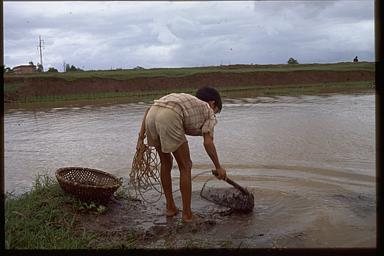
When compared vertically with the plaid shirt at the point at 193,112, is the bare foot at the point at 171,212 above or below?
below

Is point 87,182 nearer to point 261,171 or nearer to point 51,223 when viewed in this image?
point 51,223

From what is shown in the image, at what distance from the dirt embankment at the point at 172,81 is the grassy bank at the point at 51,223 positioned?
2268 cm

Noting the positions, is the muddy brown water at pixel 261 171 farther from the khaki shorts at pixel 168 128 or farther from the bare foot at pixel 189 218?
the khaki shorts at pixel 168 128

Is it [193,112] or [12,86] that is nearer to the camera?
[193,112]

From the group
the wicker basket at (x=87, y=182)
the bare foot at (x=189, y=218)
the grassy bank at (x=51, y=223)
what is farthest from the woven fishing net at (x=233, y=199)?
the grassy bank at (x=51, y=223)

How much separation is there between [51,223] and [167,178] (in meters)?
1.22

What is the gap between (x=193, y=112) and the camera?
4344mm

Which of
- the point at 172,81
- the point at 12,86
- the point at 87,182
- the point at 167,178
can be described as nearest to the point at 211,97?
the point at 167,178

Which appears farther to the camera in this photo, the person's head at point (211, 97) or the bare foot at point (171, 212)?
the bare foot at point (171, 212)

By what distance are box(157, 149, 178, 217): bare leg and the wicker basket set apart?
524mm

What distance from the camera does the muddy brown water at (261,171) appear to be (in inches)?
167

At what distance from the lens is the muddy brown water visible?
4.25m

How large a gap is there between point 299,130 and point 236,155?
11.4 feet

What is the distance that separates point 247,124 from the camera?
12758 mm
